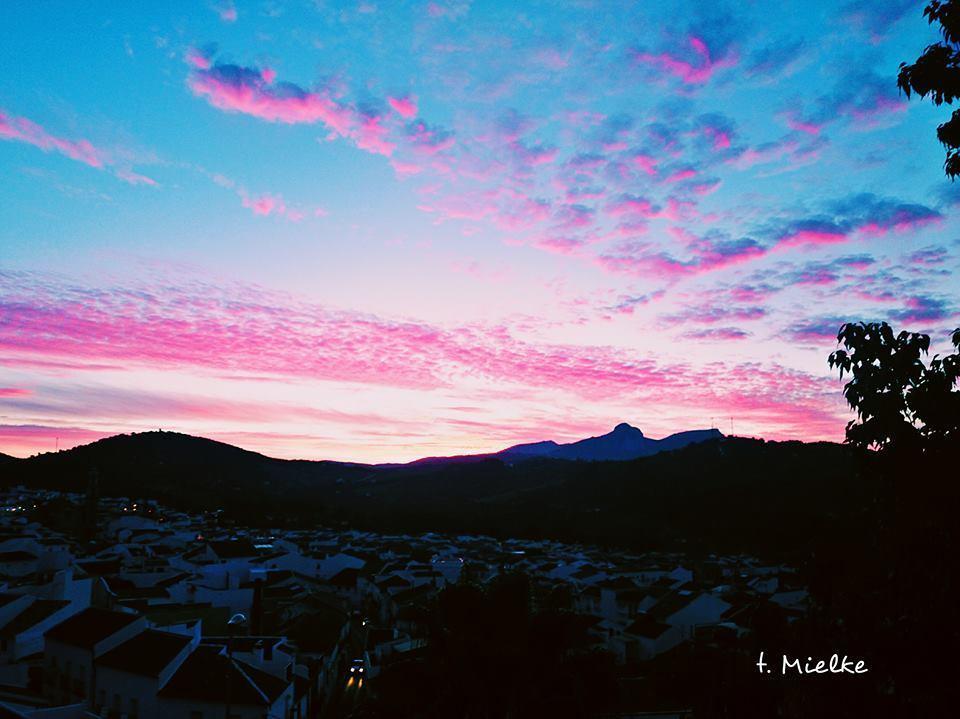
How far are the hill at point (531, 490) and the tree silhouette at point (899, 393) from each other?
207 feet

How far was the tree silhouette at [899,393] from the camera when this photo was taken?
22.2 ft

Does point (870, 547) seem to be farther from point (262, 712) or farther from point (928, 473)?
point (262, 712)

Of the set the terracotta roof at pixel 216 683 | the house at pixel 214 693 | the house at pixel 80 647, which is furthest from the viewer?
the house at pixel 80 647

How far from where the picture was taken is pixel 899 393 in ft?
22.9

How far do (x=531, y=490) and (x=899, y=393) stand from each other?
5438 inches

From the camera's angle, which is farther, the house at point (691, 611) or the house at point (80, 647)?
the house at point (691, 611)

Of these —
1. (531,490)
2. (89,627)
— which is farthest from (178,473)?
(89,627)

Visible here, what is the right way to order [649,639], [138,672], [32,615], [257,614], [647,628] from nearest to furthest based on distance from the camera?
[138,672], [32,615], [649,639], [647,628], [257,614]

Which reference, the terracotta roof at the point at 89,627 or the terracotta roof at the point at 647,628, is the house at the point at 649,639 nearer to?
the terracotta roof at the point at 647,628

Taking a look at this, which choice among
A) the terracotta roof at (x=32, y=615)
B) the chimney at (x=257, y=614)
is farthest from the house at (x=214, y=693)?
the chimney at (x=257, y=614)

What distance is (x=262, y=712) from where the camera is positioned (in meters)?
22.7

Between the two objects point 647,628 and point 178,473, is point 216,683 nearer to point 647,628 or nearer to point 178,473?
point 647,628

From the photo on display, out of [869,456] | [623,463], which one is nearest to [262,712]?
[869,456]

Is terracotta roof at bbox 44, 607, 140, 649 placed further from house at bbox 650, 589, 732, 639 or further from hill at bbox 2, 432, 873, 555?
hill at bbox 2, 432, 873, 555
